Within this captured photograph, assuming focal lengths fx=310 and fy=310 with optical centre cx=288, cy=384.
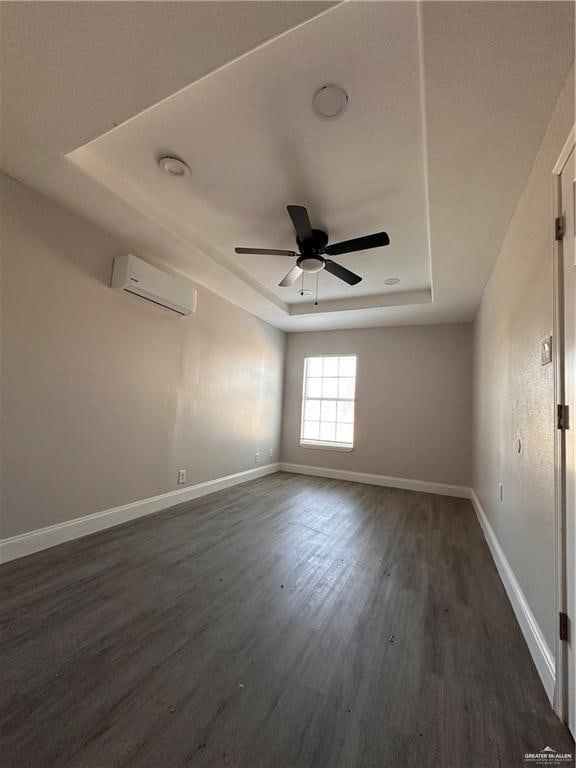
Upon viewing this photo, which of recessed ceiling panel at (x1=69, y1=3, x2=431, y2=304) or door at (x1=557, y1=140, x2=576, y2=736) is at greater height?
recessed ceiling panel at (x1=69, y1=3, x2=431, y2=304)

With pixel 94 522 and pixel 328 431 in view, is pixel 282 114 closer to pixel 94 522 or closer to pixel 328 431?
pixel 94 522

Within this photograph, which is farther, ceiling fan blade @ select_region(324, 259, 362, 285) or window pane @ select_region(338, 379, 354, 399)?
window pane @ select_region(338, 379, 354, 399)

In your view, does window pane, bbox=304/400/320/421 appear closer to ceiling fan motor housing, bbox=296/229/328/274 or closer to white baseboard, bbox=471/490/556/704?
ceiling fan motor housing, bbox=296/229/328/274

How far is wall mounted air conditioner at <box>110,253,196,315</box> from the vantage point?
269 cm

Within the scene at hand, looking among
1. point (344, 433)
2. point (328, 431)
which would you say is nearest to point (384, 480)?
point (344, 433)

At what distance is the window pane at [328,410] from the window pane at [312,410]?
96 millimetres

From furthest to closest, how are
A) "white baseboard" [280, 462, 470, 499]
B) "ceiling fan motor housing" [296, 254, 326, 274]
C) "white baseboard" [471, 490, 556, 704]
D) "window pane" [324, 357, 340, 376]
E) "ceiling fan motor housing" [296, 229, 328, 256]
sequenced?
1. "window pane" [324, 357, 340, 376]
2. "white baseboard" [280, 462, 470, 499]
3. "ceiling fan motor housing" [296, 254, 326, 274]
4. "ceiling fan motor housing" [296, 229, 328, 256]
5. "white baseboard" [471, 490, 556, 704]

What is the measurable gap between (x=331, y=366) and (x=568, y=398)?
4407mm

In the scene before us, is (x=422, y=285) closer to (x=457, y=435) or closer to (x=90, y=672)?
(x=457, y=435)

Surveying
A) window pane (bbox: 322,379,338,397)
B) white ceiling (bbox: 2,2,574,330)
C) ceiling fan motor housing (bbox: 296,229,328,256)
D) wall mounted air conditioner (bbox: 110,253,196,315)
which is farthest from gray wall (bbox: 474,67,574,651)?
window pane (bbox: 322,379,338,397)

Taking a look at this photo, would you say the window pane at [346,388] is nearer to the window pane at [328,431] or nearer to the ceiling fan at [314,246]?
the window pane at [328,431]

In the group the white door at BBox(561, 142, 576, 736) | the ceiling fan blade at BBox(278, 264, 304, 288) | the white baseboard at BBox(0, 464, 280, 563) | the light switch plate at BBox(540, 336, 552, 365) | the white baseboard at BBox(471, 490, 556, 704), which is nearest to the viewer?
the white door at BBox(561, 142, 576, 736)

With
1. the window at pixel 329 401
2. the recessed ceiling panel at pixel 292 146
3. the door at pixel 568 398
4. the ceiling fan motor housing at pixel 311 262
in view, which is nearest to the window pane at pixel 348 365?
the window at pixel 329 401

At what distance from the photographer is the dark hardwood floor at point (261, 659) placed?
104cm
